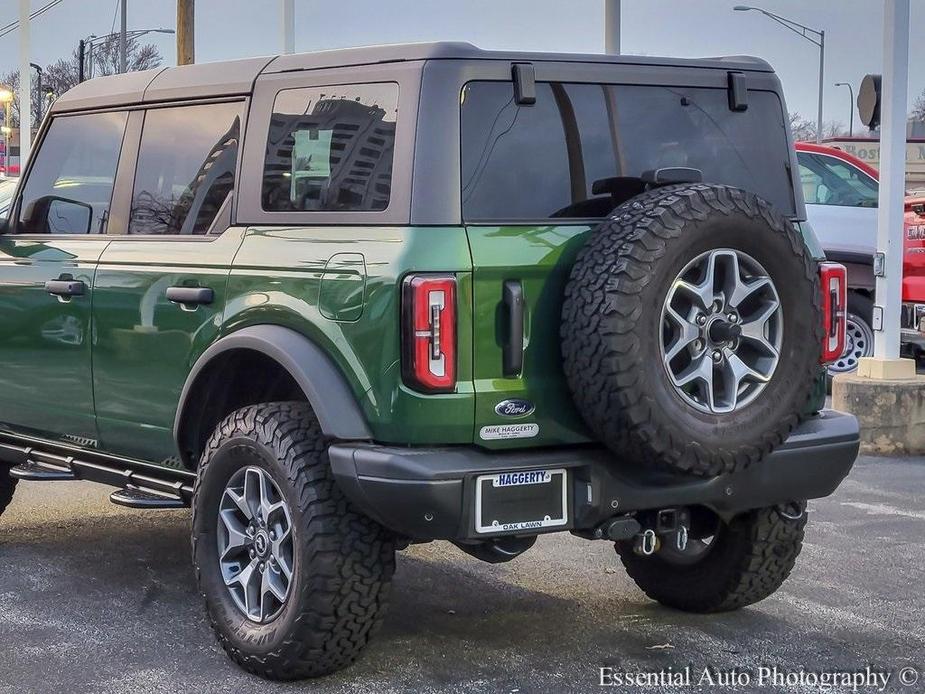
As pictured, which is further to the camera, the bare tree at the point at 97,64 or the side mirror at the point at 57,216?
the bare tree at the point at 97,64

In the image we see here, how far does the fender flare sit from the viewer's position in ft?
13.8

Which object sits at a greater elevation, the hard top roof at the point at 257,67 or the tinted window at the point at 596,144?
the hard top roof at the point at 257,67

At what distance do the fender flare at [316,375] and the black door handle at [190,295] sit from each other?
28 cm

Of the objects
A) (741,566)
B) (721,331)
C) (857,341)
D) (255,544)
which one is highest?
(721,331)

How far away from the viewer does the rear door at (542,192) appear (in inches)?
165

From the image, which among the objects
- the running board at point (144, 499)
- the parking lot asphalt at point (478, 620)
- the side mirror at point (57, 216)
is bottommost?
the parking lot asphalt at point (478, 620)

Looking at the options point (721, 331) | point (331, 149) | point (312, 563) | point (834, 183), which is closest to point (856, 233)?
point (834, 183)

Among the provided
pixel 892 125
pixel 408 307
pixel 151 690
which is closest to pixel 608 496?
pixel 408 307

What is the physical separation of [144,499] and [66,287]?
86 centimetres

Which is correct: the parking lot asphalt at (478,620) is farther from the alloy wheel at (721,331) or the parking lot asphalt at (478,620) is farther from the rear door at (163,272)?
the alloy wheel at (721,331)

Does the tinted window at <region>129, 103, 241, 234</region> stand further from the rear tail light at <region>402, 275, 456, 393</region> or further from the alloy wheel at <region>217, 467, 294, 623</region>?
the rear tail light at <region>402, 275, 456, 393</region>

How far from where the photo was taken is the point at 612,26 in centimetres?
1162

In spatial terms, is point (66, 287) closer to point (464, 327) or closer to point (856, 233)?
point (464, 327)

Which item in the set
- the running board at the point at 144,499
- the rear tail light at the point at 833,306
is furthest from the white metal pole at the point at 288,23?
the rear tail light at the point at 833,306
